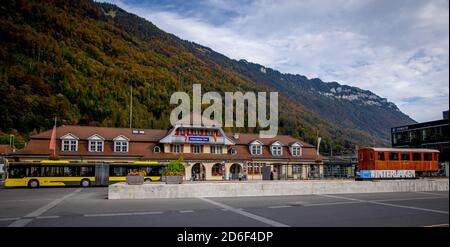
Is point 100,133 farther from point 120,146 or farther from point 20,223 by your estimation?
point 20,223

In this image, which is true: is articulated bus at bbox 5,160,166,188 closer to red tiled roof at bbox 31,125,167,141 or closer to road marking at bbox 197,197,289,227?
red tiled roof at bbox 31,125,167,141

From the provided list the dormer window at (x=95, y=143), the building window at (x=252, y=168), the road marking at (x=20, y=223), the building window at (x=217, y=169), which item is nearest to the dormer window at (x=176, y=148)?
the building window at (x=217, y=169)

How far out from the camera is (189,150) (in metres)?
48.8

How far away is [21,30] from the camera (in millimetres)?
102125

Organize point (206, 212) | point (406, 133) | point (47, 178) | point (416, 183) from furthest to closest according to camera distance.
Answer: point (406, 133) → point (47, 178) → point (416, 183) → point (206, 212)

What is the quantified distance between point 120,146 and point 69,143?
19.5ft

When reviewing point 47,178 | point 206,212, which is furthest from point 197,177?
point 206,212

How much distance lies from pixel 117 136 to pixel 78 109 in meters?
44.5

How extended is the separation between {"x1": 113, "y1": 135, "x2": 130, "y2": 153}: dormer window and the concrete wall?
2659 cm

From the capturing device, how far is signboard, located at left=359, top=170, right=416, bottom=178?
3325 cm

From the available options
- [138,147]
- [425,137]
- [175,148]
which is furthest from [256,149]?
[425,137]

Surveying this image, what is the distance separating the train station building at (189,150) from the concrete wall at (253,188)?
16.9 m

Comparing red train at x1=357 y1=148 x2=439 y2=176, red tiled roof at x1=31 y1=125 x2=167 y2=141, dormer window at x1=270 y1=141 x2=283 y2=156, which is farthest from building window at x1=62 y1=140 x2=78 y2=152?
red train at x1=357 y1=148 x2=439 y2=176
